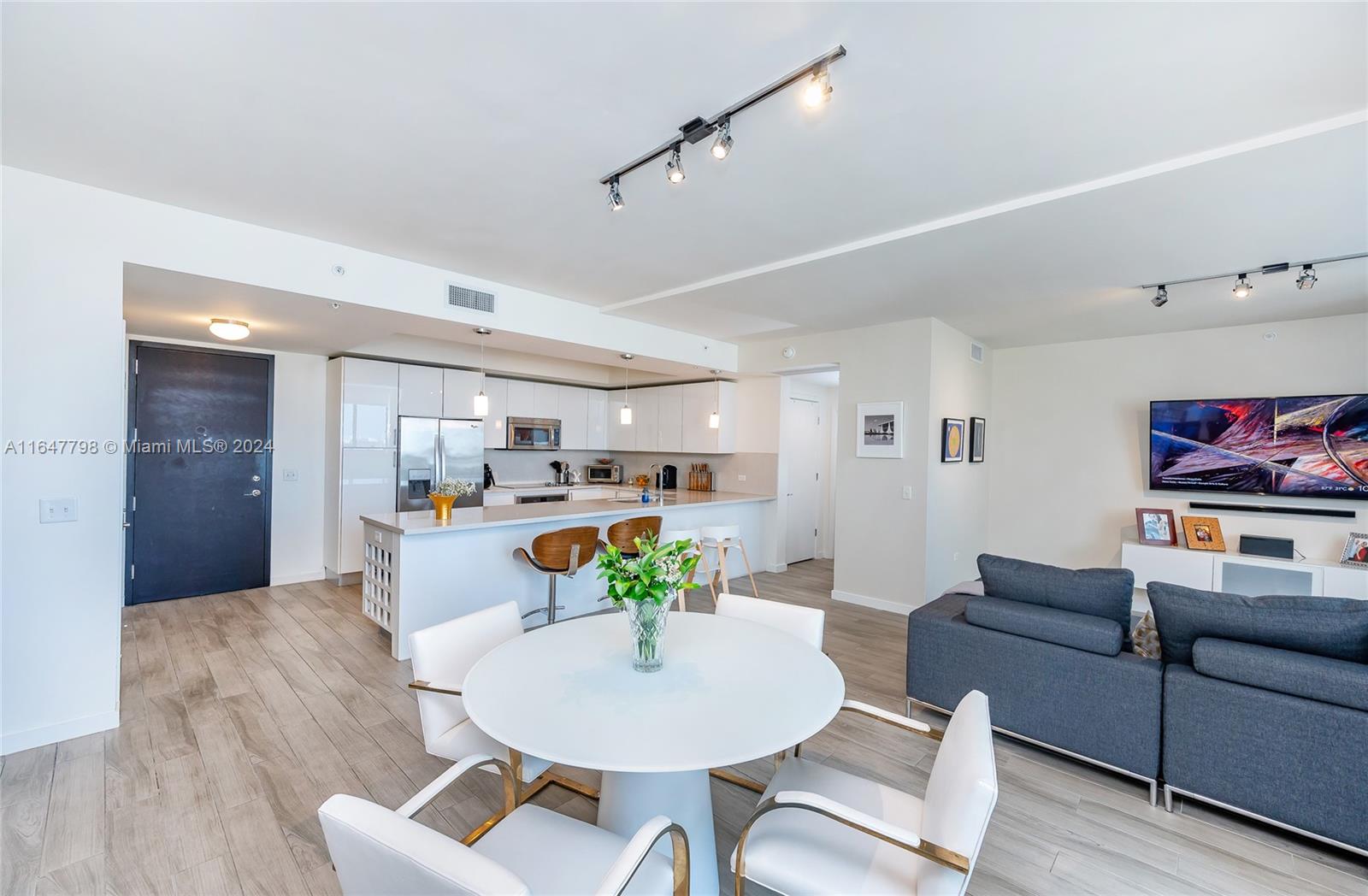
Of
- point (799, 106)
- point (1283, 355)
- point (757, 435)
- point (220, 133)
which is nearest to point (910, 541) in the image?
point (757, 435)

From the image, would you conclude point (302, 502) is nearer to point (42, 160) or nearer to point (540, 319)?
point (540, 319)

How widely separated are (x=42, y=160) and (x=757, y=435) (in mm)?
5628

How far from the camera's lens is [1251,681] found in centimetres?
206

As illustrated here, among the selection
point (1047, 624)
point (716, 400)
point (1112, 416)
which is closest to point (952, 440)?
point (1112, 416)

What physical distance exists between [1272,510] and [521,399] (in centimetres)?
752

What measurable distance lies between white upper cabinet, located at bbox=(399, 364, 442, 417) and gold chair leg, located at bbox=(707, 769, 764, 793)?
4.78 m

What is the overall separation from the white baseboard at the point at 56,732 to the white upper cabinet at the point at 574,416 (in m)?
5.03

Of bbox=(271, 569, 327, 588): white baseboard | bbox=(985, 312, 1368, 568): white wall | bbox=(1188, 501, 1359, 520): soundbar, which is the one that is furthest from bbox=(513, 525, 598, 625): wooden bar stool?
bbox=(1188, 501, 1359, 520): soundbar

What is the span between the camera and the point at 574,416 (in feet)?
24.5

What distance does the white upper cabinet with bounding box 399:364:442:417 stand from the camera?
224 inches

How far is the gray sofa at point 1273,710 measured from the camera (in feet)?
6.24

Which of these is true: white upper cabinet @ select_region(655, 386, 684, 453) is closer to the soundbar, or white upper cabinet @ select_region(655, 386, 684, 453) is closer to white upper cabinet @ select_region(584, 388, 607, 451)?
white upper cabinet @ select_region(584, 388, 607, 451)

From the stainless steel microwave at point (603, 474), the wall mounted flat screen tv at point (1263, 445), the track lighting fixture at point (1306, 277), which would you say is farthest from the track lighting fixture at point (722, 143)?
the stainless steel microwave at point (603, 474)

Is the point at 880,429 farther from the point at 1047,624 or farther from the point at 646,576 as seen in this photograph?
the point at 646,576
